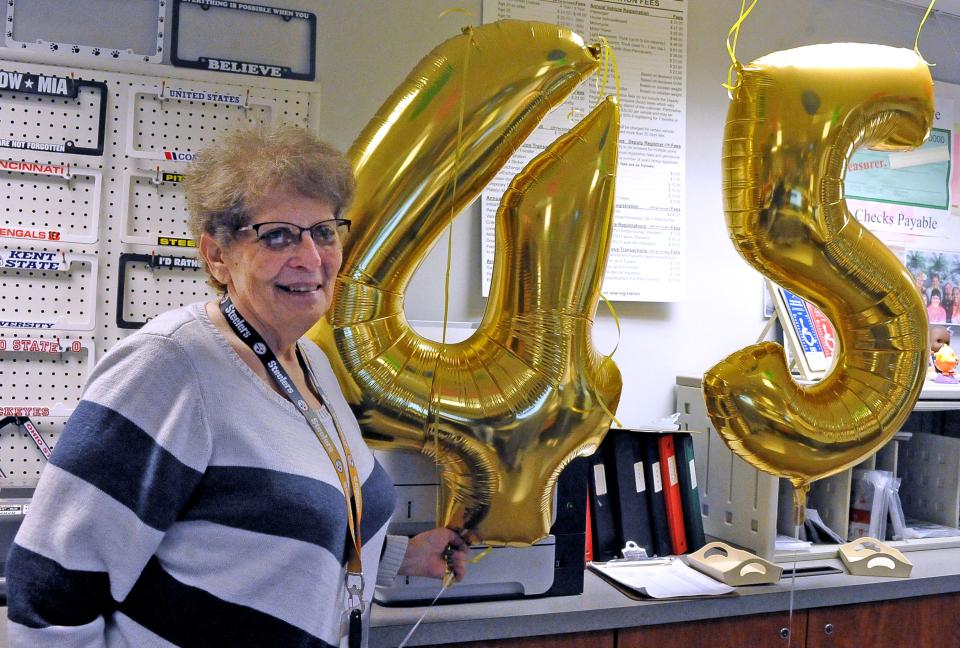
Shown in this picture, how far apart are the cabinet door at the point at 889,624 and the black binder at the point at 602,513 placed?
427mm

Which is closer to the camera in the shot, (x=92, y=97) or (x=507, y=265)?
(x=507, y=265)

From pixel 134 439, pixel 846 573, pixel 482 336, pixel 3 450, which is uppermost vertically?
pixel 482 336

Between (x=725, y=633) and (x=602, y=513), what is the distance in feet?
1.15

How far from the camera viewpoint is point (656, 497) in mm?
1700

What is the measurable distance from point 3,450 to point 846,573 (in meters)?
1.79

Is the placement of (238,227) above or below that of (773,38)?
below

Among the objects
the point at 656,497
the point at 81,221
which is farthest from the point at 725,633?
the point at 81,221

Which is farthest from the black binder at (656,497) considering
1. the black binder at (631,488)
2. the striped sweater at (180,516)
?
the striped sweater at (180,516)

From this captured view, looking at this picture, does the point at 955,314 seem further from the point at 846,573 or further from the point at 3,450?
the point at 3,450

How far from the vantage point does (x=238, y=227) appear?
91 centimetres

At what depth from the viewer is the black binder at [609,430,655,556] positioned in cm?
167

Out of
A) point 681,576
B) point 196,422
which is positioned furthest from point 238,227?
point 681,576

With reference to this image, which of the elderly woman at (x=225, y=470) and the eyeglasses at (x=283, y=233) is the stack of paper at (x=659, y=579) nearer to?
the elderly woman at (x=225, y=470)

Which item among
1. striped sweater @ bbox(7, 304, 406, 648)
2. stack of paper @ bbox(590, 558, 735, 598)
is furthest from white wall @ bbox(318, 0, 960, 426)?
striped sweater @ bbox(7, 304, 406, 648)
